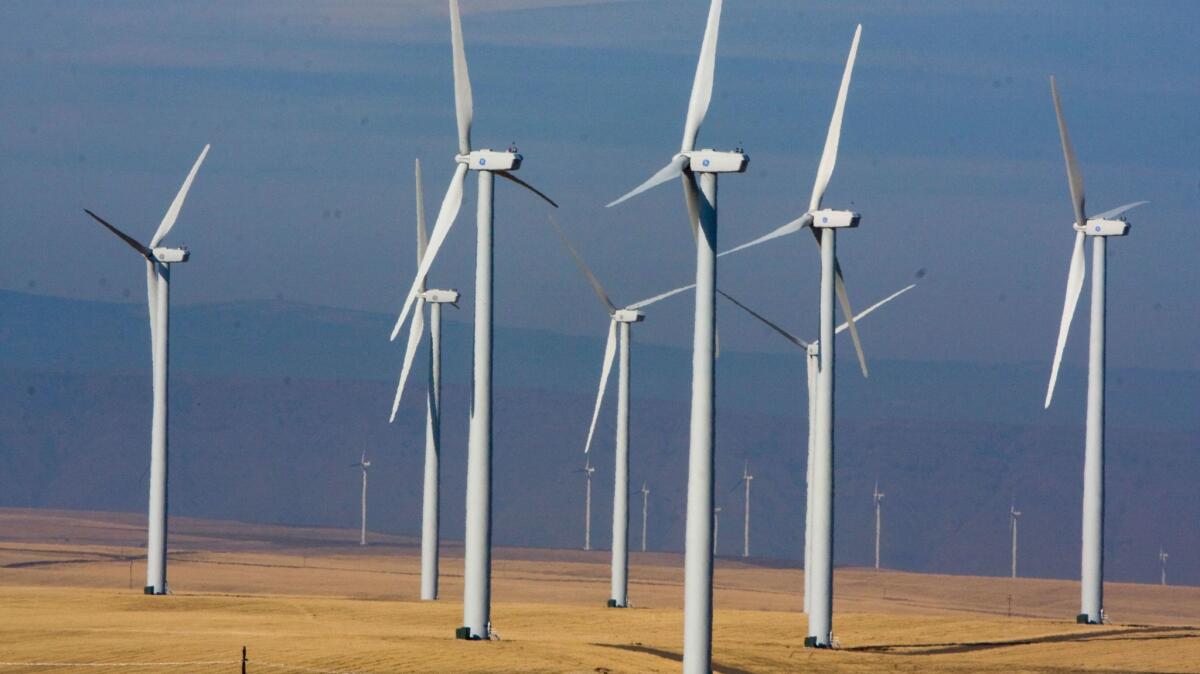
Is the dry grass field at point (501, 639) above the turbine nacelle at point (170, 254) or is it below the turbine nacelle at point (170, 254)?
below

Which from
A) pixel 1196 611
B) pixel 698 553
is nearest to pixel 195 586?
pixel 1196 611

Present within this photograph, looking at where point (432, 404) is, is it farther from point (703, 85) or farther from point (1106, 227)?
point (703, 85)

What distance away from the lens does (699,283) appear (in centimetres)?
4081

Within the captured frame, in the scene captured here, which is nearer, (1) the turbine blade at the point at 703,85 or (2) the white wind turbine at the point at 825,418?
(1) the turbine blade at the point at 703,85

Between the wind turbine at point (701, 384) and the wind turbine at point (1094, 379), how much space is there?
24203 millimetres

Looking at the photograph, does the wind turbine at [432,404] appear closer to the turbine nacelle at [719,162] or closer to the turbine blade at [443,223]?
the turbine blade at [443,223]

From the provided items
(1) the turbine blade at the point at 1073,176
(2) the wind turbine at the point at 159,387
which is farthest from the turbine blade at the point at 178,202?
(1) the turbine blade at the point at 1073,176

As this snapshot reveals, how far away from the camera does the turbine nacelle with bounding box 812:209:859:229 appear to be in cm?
5425

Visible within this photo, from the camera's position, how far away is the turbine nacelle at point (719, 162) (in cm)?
4119

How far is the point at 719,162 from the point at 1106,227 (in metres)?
27.3

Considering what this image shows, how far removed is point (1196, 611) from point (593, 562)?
Result: 6029 cm

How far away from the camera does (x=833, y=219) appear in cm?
5459

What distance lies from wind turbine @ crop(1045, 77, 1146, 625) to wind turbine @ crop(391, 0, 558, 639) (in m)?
20.6

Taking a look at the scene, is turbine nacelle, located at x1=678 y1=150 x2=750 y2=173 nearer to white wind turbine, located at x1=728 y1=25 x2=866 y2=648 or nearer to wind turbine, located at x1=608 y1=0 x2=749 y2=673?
wind turbine, located at x1=608 y1=0 x2=749 y2=673
